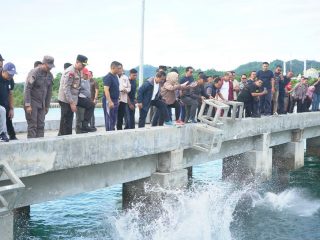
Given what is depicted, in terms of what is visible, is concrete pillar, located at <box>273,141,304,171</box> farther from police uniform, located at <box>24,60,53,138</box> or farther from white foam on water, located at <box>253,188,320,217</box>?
police uniform, located at <box>24,60,53,138</box>

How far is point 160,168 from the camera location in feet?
33.7

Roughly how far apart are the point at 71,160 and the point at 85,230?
4.36 m

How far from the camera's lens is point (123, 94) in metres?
11.2

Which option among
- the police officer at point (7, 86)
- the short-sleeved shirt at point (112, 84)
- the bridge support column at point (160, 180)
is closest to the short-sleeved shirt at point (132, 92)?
the short-sleeved shirt at point (112, 84)

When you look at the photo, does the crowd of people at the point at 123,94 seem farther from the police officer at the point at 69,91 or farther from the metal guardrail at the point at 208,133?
the metal guardrail at the point at 208,133

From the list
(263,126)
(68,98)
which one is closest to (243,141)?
(263,126)

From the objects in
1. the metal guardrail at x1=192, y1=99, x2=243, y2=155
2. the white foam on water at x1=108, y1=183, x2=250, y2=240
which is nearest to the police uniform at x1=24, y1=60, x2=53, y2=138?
the white foam on water at x1=108, y1=183, x2=250, y2=240

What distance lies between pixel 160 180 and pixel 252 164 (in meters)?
6.18

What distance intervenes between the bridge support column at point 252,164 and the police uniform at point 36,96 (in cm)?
806

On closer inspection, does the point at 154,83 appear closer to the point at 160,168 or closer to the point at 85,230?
the point at 160,168

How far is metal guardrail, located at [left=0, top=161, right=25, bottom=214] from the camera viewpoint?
5.53 m

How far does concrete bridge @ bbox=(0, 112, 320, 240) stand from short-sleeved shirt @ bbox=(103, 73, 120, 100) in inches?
52.2

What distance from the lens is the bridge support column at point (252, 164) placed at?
1538 cm

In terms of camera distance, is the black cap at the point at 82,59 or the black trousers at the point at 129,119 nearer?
the black cap at the point at 82,59
